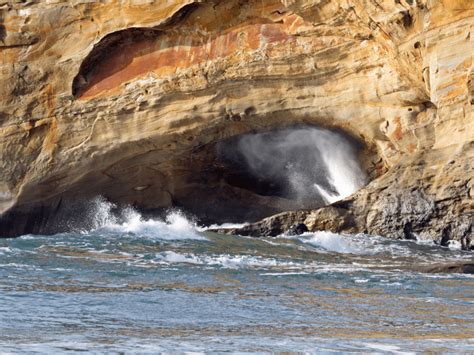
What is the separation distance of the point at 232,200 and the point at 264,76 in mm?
3073

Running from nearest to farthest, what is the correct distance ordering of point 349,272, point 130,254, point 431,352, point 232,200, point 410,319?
point 431,352, point 410,319, point 349,272, point 130,254, point 232,200

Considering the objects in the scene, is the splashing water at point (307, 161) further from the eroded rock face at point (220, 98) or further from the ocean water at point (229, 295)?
the ocean water at point (229, 295)

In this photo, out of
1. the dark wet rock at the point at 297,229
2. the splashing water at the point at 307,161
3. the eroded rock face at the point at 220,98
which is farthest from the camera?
the splashing water at the point at 307,161

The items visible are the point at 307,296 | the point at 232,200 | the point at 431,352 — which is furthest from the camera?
the point at 232,200

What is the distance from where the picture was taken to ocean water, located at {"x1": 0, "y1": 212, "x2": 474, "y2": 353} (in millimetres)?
7352

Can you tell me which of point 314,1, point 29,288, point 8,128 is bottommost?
point 29,288

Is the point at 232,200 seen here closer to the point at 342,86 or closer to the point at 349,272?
the point at 342,86

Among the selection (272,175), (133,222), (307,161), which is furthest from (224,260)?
(272,175)

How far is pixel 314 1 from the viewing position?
603 inches

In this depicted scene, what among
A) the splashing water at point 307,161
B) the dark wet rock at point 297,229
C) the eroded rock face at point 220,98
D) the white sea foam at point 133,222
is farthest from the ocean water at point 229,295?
the splashing water at point 307,161

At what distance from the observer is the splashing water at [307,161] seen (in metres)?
16.9

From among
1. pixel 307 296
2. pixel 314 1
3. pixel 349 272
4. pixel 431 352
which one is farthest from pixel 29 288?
pixel 314 1

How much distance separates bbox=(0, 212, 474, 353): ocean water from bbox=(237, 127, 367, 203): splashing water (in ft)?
7.91

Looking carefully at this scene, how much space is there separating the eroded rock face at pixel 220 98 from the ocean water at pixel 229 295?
4.48 ft
